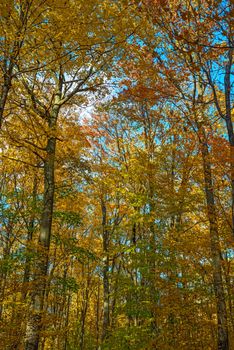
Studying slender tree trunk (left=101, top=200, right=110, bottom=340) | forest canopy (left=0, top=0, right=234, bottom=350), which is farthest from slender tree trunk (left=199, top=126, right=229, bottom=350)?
slender tree trunk (left=101, top=200, right=110, bottom=340)

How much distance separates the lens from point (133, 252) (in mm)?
8602

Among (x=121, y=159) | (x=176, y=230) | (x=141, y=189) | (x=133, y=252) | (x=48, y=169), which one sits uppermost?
(x=121, y=159)

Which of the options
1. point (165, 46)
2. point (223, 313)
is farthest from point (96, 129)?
point (223, 313)

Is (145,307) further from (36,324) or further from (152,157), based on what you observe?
(152,157)

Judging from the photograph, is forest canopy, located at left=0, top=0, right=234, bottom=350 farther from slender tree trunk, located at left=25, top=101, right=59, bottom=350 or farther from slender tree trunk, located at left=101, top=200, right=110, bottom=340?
slender tree trunk, located at left=101, top=200, right=110, bottom=340

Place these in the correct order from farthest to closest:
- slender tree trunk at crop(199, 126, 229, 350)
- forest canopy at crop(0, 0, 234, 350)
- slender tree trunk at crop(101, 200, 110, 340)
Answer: slender tree trunk at crop(101, 200, 110, 340)
slender tree trunk at crop(199, 126, 229, 350)
forest canopy at crop(0, 0, 234, 350)

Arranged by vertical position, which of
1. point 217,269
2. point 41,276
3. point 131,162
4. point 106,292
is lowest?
point 106,292

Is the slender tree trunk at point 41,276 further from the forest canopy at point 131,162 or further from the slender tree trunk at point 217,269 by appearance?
the slender tree trunk at point 217,269

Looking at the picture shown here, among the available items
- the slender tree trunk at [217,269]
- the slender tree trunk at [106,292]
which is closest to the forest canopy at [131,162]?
the slender tree trunk at [217,269]

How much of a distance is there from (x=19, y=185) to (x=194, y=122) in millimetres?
7713

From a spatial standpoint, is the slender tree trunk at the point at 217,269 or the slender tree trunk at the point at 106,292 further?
the slender tree trunk at the point at 106,292

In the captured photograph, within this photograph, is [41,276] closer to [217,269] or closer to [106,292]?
[217,269]

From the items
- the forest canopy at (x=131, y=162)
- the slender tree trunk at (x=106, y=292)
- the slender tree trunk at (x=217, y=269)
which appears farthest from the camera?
the slender tree trunk at (x=106, y=292)

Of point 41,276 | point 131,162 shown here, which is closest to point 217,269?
point 41,276
